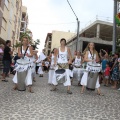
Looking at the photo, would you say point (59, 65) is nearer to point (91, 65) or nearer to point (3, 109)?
point (91, 65)

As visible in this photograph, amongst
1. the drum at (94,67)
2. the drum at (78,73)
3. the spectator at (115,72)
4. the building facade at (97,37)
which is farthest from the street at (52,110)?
the building facade at (97,37)

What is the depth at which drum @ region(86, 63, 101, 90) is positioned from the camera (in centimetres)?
913

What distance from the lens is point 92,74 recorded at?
9.16 meters

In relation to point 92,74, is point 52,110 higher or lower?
lower

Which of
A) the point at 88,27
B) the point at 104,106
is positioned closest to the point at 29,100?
the point at 104,106

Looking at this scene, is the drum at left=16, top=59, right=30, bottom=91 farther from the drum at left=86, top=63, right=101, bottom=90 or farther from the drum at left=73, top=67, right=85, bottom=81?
the drum at left=73, top=67, right=85, bottom=81

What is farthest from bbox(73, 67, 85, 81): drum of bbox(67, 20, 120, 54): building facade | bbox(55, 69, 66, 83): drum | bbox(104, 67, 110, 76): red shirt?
bbox(67, 20, 120, 54): building facade

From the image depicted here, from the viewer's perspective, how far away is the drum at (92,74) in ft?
30.0

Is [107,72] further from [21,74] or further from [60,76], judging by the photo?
[21,74]

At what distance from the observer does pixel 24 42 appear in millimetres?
8992

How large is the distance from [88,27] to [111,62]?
30203mm

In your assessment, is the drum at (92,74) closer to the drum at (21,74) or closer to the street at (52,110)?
the street at (52,110)

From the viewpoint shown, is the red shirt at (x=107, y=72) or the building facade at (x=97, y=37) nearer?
the red shirt at (x=107, y=72)

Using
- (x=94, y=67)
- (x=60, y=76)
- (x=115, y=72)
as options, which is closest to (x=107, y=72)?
(x=115, y=72)
